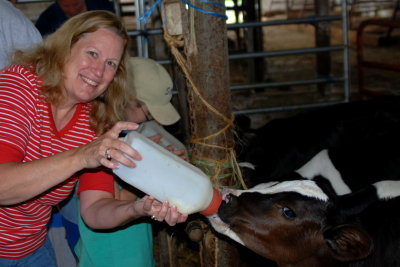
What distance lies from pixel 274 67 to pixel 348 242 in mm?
9970

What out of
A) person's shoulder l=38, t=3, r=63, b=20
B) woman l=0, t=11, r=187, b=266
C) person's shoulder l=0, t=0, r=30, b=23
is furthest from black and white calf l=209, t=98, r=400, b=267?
person's shoulder l=38, t=3, r=63, b=20

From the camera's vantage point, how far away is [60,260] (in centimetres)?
309

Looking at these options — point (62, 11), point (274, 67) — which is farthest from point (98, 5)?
point (274, 67)

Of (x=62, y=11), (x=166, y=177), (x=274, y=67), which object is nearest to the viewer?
(x=166, y=177)

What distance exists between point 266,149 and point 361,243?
7.47ft

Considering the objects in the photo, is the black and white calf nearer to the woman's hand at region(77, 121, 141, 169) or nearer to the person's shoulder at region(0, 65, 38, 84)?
the woman's hand at region(77, 121, 141, 169)

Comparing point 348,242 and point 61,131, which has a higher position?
point 61,131

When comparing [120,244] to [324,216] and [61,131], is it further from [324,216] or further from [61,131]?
[324,216]

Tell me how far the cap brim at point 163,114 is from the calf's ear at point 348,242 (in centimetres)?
108

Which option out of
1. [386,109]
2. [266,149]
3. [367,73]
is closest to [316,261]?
[266,149]

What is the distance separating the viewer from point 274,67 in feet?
39.7

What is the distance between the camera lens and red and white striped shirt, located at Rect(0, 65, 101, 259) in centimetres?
197

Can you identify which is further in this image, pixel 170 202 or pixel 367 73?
pixel 367 73

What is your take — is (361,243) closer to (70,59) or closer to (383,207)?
(383,207)
